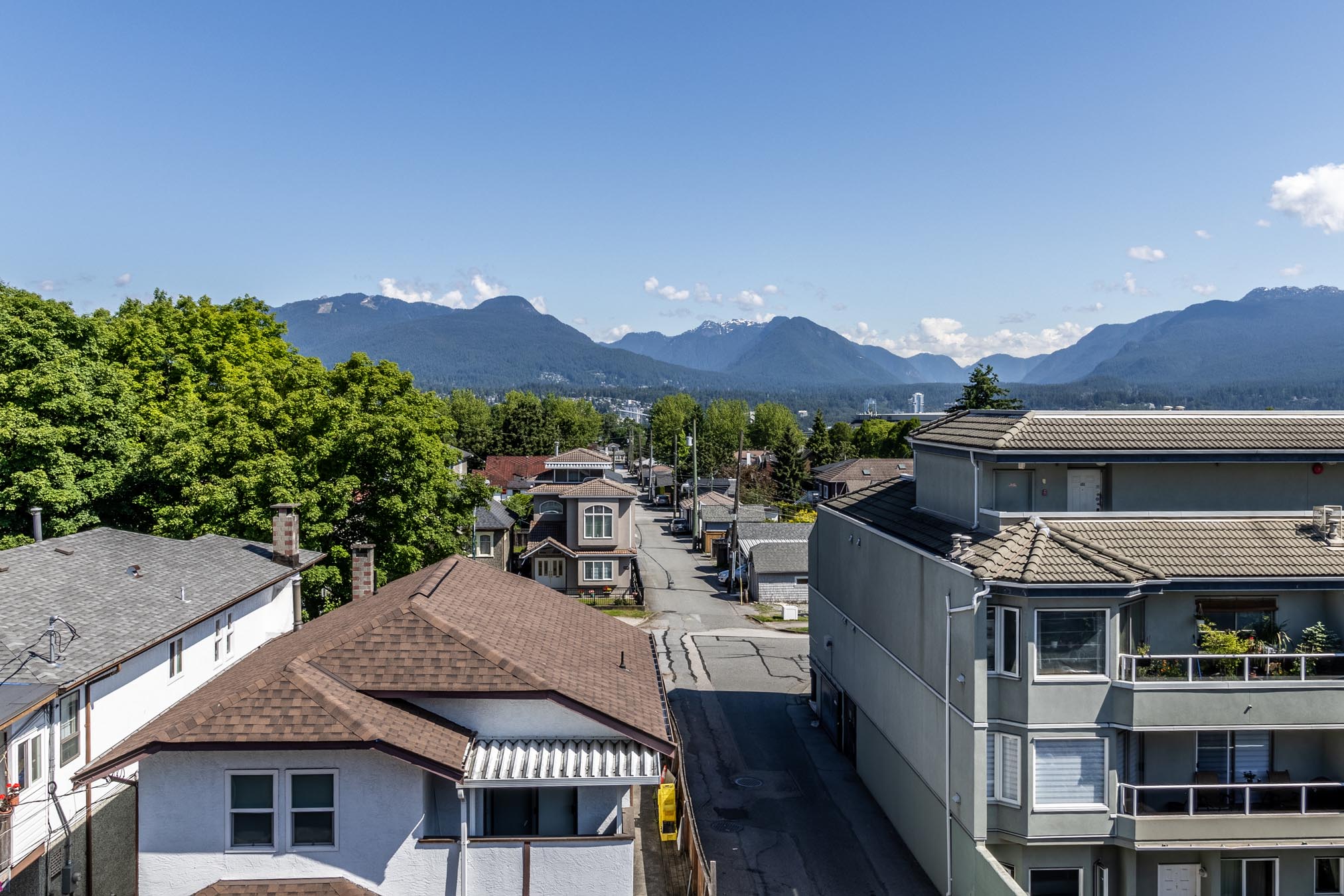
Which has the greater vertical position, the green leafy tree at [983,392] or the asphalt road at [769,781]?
the green leafy tree at [983,392]

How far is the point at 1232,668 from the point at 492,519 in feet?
133

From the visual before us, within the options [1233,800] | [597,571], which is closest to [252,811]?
[1233,800]

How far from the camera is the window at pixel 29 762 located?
46.0ft

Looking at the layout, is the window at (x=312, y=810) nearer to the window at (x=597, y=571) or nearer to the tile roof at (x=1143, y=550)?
the tile roof at (x=1143, y=550)

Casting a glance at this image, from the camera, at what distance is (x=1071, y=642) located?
17.0m

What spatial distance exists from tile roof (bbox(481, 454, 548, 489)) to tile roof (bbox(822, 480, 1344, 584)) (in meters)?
65.8

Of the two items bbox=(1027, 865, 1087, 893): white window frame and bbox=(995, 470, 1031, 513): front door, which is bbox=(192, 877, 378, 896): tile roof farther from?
bbox=(995, 470, 1031, 513): front door

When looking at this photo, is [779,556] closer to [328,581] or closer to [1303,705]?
[328,581]

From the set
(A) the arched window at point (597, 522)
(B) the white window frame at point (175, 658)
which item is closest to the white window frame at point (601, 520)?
Answer: (A) the arched window at point (597, 522)

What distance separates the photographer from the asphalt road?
64.2ft

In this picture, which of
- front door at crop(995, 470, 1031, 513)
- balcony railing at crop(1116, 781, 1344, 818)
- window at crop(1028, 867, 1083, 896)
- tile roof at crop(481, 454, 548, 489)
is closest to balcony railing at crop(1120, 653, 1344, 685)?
balcony railing at crop(1116, 781, 1344, 818)

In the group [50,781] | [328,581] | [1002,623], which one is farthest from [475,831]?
[328,581]

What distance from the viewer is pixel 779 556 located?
166 ft

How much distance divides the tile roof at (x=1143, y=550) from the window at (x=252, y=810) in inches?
484
